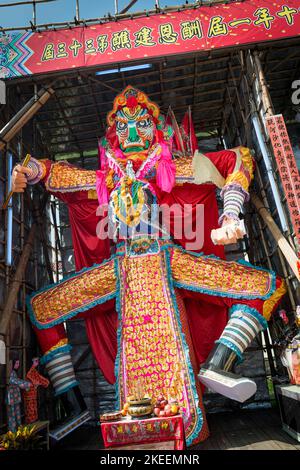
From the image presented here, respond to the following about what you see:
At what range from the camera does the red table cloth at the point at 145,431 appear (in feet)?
10.3

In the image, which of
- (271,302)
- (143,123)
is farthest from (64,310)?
(143,123)

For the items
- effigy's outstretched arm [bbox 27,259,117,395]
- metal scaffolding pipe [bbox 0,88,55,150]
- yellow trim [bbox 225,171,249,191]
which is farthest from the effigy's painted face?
effigy's outstretched arm [bbox 27,259,117,395]

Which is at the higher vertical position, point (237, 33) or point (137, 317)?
point (237, 33)

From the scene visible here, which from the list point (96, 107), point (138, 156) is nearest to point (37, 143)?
point (96, 107)

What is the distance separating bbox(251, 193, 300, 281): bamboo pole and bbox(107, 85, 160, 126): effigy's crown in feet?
5.63

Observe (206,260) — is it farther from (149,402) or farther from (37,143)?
(37,143)

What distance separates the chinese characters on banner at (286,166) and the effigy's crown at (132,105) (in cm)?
147

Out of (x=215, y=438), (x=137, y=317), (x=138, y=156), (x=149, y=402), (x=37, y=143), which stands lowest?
(x=215, y=438)

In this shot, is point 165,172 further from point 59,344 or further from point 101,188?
point 59,344

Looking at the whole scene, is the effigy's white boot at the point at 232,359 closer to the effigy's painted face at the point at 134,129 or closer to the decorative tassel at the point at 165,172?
the decorative tassel at the point at 165,172

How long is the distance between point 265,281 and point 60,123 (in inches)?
163

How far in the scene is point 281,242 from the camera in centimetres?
439

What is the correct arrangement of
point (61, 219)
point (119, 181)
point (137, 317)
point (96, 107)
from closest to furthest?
point (137, 317) < point (119, 181) < point (96, 107) < point (61, 219)

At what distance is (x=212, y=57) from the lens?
5.46m
